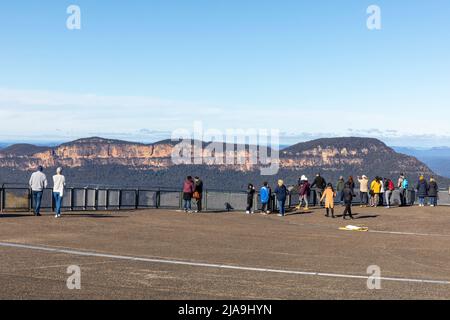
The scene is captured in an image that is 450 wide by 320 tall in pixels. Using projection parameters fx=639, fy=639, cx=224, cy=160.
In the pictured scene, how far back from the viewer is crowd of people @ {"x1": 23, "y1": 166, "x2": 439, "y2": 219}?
2217cm

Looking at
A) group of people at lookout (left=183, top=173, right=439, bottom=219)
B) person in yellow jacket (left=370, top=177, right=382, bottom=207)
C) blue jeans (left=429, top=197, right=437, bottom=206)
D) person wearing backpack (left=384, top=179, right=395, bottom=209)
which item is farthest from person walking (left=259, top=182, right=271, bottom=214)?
blue jeans (left=429, top=197, right=437, bottom=206)

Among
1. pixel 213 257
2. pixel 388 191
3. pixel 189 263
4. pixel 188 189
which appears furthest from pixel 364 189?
pixel 189 263

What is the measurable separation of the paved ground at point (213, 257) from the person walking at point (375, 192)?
7528mm

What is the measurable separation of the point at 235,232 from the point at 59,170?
6.32m

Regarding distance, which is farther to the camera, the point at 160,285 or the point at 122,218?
the point at 122,218

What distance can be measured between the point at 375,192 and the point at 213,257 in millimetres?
20209

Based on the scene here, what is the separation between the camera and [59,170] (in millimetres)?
21391

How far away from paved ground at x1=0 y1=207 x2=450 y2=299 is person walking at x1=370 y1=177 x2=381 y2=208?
753 cm

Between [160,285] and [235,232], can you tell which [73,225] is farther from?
[160,285]

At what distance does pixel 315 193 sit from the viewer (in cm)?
3288

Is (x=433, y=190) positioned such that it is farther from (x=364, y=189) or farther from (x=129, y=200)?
(x=129, y=200)

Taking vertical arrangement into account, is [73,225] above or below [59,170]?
below

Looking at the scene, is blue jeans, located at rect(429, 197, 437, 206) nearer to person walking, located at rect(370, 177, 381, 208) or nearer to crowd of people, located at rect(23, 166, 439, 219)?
crowd of people, located at rect(23, 166, 439, 219)
